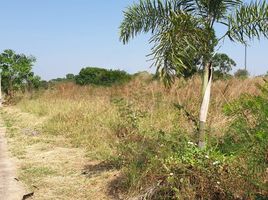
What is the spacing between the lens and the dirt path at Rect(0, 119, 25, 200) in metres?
5.80

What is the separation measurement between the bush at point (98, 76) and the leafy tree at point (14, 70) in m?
4.52

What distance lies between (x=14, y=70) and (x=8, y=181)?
20807 mm

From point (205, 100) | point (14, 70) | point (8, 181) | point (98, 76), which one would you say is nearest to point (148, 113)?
point (8, 181)

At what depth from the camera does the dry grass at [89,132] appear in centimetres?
637

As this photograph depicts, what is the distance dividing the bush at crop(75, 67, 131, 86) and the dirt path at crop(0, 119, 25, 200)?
20230mm

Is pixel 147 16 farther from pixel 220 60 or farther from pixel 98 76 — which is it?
pixel 98 76

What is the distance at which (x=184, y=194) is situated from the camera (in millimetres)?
4512

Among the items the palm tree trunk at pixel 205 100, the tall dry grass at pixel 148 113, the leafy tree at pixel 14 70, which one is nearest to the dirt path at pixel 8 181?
the tall dry grass at pixel 148 113

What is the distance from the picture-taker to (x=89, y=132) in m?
9.96

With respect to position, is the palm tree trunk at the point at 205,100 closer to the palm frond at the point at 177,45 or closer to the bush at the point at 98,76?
the palm frond at the point at 177,45

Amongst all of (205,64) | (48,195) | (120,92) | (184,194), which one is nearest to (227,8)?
(205,64)

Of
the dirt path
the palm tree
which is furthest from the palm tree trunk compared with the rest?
the dirt path

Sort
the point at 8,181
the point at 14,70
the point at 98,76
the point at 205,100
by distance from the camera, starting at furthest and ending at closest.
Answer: the point at 98,76, the point at 14,70, the point at 8,181, the point at 205,100

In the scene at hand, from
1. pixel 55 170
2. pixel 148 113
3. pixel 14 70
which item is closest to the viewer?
pixel 55 170
